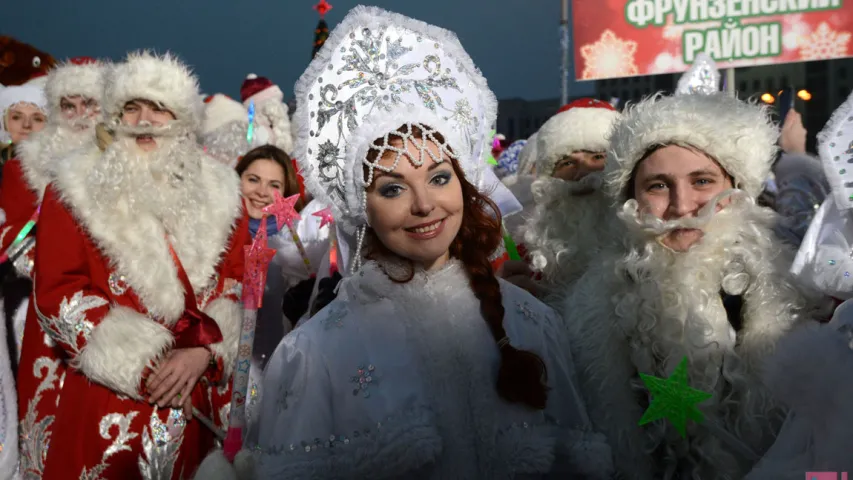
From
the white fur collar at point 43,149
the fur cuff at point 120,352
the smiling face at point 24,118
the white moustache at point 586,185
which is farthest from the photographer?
the smiling face at point 24,118

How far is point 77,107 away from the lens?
4.98 metres

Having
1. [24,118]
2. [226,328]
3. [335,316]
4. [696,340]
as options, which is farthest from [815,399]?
[24,118]

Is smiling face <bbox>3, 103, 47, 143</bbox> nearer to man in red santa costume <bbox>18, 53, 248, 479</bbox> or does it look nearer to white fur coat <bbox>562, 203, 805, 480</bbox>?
man in red santa costume <bbox>18, 53, 248, 479</bbox>

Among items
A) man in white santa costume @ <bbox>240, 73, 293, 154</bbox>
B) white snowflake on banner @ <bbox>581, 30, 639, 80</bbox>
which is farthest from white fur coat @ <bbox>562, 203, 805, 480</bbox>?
man in white santa costume @ <bbox>240, 73, 293, 154</bbox>

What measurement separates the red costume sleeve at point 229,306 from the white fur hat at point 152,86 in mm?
648

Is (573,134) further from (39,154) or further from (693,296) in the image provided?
(39,154)

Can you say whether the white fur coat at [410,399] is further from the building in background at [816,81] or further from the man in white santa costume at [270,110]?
the building in background at [816,81]

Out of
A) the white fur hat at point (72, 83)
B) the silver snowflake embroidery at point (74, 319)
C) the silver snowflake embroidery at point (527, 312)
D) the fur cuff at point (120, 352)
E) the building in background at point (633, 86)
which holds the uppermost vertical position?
the building in background at point (633, 86)

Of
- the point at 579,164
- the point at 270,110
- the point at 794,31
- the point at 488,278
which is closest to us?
the point at 488,278

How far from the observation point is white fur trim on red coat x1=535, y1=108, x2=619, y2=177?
3941mm

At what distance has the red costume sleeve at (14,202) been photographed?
4.45 m

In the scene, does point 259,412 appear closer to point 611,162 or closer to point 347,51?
point 347,51

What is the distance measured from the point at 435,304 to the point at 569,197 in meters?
1.58

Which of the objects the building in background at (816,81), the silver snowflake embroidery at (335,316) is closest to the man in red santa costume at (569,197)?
the silver snowflake embroidery at (335,316)
